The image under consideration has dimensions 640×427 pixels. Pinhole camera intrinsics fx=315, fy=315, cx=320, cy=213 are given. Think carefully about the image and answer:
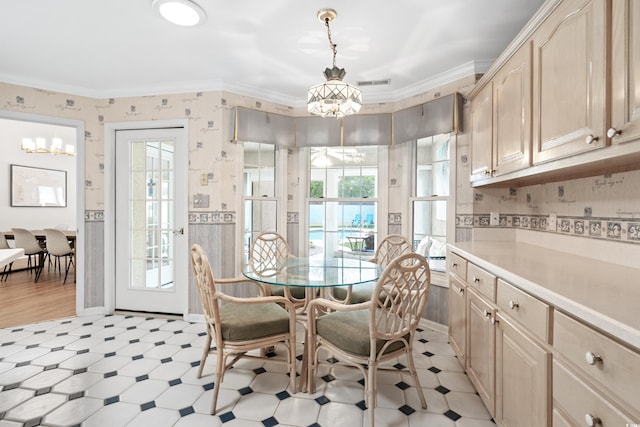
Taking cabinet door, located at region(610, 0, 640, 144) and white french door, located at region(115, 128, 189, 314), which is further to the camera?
white french door, located at region(115, 128, 189, 314)

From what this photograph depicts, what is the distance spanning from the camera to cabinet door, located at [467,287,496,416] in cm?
166

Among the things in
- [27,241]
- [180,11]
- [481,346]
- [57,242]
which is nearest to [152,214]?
[180,11]

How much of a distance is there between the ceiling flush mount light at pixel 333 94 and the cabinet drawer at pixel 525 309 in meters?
1.36

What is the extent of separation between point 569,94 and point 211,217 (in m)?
3.02

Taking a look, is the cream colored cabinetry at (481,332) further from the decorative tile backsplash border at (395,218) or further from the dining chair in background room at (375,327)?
the decorative tile backsplash border at (395,218)

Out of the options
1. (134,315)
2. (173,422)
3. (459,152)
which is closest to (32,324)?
(134,315)

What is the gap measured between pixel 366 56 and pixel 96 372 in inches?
128

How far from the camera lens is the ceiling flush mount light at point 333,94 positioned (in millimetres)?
1978

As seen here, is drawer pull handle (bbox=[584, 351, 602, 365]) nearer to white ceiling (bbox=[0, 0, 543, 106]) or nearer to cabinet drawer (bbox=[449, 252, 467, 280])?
cabinet drawer (bbox=[449, 252, 467, 280])

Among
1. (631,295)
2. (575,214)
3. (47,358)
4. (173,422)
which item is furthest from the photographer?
(47,358)

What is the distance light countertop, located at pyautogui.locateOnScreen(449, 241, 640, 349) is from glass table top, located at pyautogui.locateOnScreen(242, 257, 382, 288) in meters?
0.73

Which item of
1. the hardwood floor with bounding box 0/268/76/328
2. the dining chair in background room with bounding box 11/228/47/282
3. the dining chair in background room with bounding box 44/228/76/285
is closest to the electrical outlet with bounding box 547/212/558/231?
the hardwood floor with bounding box 0/268/76/328

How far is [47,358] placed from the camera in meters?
2.48

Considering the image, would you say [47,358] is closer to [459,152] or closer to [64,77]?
[64,77]
